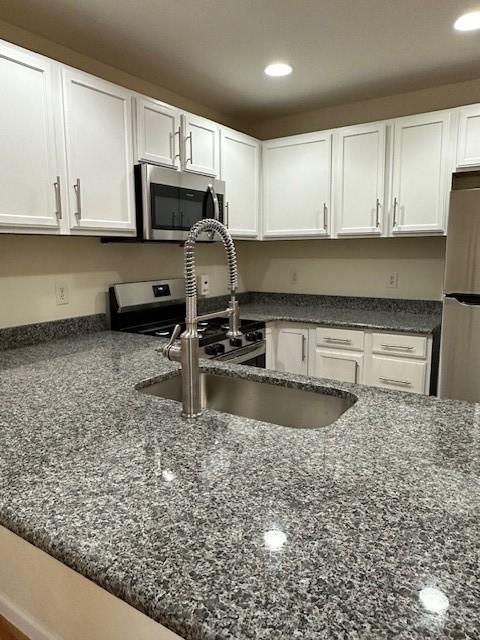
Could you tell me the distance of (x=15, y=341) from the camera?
2164mm

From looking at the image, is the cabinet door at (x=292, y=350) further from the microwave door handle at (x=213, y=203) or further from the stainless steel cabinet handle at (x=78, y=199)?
the stainless steel cabinet handle at (x=78, y=199)

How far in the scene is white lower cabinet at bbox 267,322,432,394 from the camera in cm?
267

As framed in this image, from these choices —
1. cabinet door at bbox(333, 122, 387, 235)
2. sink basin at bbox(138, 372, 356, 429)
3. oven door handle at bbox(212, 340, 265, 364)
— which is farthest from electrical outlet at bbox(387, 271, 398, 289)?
sink basin at bbox(138, 372, 356, 429)

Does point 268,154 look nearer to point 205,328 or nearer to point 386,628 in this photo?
point 205,328

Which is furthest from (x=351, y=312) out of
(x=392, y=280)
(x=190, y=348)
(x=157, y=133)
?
(x=190, y=348)

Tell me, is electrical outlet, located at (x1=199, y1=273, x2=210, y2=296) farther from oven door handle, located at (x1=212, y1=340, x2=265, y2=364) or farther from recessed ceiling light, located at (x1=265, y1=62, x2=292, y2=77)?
recessed ceiling light, located at (x1=265, y1=62, x2=292, y2=77)

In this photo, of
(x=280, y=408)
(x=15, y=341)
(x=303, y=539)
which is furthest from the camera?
(x=15, y=341)

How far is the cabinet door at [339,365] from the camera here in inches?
113

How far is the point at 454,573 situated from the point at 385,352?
226 centimetres

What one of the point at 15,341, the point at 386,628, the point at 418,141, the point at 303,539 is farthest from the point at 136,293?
the point at 386,628

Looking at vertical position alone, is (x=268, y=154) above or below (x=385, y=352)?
above

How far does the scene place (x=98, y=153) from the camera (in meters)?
2.13

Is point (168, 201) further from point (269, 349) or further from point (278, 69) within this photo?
point (269, 349)

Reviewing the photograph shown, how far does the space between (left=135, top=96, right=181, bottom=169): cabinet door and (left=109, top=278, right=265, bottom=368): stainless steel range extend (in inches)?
29.8
